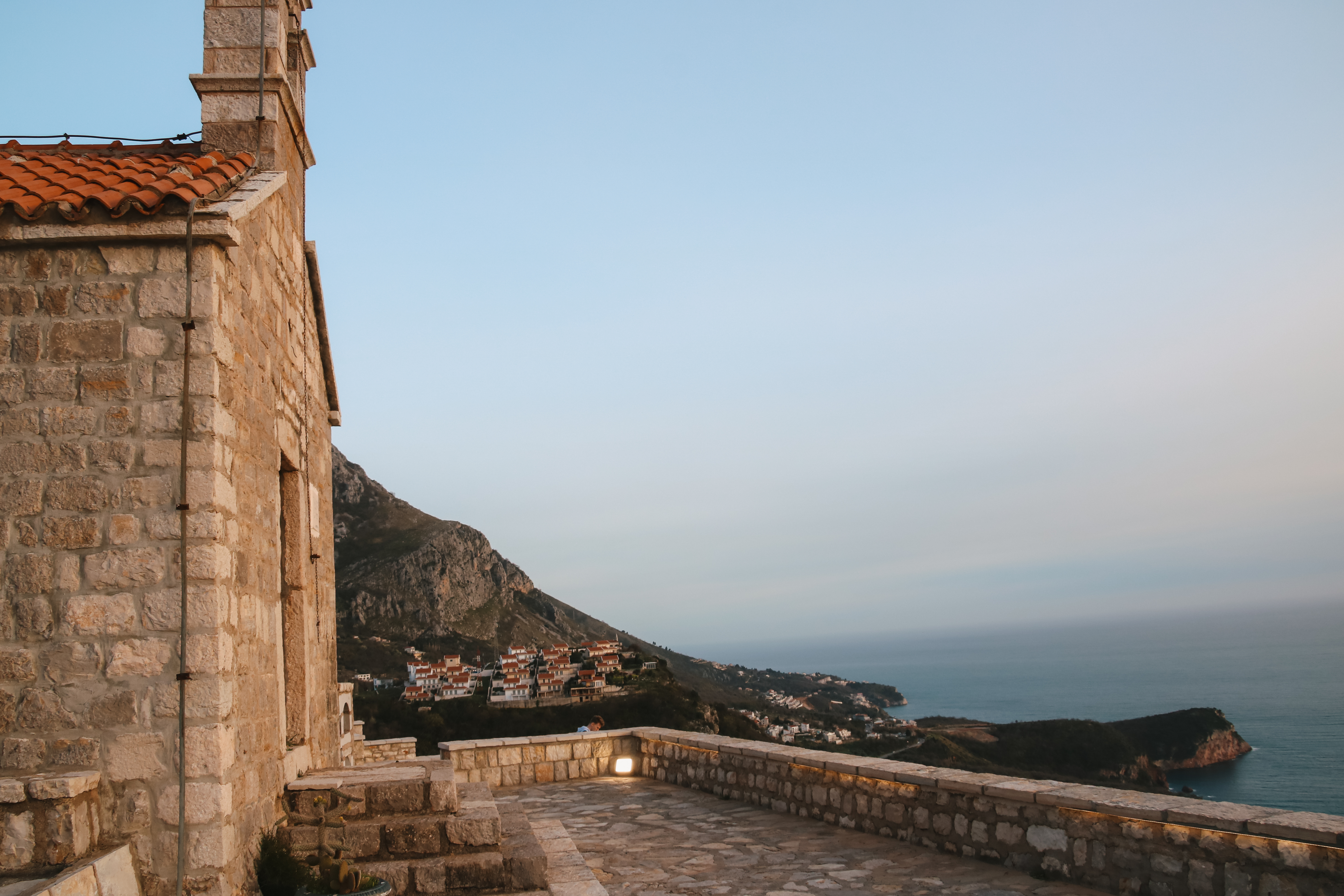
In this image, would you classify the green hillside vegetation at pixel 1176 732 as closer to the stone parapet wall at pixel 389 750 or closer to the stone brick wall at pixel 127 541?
the stone parapet wall at pixel 389 750

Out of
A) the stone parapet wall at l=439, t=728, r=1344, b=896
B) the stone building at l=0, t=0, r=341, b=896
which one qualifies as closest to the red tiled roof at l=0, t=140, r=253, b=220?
the stone building at l=0, t=0, r=341, b=896

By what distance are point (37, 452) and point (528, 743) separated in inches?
306

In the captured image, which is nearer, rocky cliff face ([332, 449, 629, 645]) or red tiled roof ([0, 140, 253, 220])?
red tiled roof ([0, 140, 253, 220])

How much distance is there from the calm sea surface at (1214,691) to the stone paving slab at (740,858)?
179cm

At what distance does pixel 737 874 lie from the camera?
5.95m

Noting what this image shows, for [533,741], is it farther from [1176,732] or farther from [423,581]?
[423,581]

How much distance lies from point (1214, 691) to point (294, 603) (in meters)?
79.0

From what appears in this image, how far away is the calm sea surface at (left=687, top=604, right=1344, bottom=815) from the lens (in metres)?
22.7

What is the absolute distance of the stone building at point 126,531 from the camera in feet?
11.9

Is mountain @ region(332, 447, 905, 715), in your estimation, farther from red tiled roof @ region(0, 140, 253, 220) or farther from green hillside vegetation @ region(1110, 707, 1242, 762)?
red tiled roof @ region(0, 140, 253, 220)

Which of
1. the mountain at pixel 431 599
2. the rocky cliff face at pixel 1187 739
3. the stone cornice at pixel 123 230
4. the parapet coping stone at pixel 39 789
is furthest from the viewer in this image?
the mountain at pixel 431 599

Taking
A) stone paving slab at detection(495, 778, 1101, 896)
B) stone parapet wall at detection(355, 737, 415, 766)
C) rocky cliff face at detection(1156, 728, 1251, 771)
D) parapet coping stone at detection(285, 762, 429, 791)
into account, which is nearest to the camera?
parapet coping stone at detection(285, 762, 429, 791)

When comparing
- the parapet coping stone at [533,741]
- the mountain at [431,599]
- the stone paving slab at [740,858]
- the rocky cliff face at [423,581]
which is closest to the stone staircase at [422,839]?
the stone paving slab at [740,858]

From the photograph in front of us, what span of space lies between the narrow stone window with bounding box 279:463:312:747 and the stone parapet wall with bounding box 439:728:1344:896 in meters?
Result: 4.36
